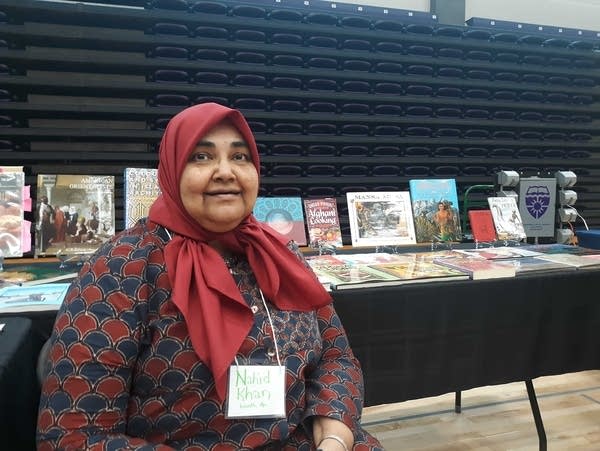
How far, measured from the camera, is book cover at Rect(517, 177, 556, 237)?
2629mm

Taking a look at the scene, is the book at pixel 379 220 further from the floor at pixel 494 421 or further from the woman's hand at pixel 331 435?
the woman's hand at pixel 331 435

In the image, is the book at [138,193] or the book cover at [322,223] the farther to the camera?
the book cover at [322,223]

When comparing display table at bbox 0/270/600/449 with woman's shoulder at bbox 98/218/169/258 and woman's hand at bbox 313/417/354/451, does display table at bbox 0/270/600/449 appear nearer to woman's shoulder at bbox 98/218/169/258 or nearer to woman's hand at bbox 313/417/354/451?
woman's hand at bbox 313/417/354/451

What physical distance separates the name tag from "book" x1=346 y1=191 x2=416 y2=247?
112 centimetres

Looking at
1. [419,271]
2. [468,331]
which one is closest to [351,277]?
[419,271]

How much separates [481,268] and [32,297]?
1.46 metres

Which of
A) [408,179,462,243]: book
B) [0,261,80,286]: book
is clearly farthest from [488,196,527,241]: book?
[0,261,80,286]: book

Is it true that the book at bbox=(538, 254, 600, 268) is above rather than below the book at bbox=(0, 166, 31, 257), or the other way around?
below

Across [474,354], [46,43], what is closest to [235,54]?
[46,43]

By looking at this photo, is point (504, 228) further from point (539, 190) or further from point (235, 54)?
point (235, 54)

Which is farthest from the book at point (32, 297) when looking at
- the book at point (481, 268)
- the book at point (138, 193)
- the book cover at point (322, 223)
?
the book at point (481, 268)

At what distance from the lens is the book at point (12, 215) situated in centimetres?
154

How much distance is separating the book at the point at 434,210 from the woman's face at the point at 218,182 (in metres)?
1.28

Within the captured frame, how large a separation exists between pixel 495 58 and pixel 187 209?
458 centimetres
